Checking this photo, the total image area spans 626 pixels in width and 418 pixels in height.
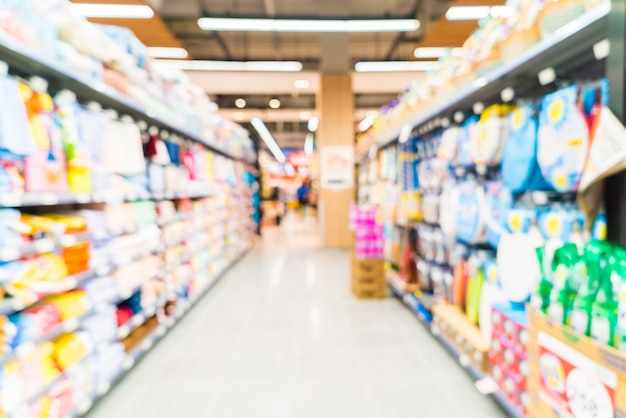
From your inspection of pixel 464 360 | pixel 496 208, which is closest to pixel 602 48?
pixel 496 208

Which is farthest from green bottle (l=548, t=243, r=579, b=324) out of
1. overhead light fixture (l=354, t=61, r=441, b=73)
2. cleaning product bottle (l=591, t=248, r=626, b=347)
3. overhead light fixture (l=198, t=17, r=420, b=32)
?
overhead light fixture (l=354, t=61, r=441, b=73)

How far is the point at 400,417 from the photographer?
8.22 feet

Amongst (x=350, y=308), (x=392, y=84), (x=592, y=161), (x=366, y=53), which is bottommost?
(x=350, y=308)

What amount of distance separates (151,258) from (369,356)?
6.75 ft

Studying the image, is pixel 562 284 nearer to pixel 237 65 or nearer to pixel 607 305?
pixel 607 305

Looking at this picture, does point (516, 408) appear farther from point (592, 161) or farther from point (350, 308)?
point (350, 308)

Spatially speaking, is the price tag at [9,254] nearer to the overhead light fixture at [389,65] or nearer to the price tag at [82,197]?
the price tag at [82,197]

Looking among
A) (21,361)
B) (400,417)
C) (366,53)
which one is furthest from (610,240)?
(366,53)

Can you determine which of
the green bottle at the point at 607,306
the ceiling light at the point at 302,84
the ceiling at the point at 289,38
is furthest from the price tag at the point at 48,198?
the ceiling light at the point at 302,84

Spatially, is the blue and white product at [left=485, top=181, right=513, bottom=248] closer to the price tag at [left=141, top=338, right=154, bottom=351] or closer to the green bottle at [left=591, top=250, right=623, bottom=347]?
the green bottle at [left=591, top=250, right=623, bottom=347]

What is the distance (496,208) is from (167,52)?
23.7ft

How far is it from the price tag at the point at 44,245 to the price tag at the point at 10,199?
0.25m

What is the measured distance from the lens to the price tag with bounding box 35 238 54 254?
2166 mm

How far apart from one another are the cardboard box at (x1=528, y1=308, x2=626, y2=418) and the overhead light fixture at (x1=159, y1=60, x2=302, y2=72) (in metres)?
7.56
